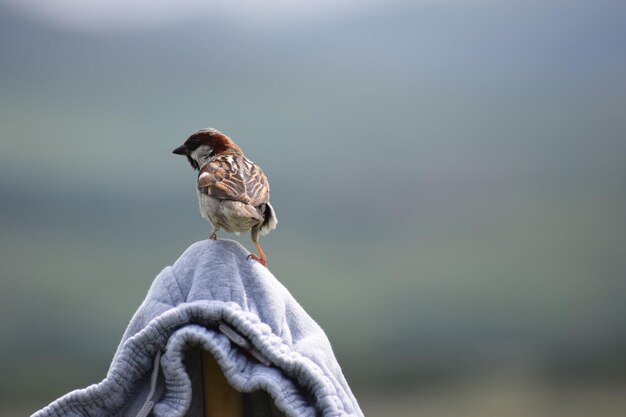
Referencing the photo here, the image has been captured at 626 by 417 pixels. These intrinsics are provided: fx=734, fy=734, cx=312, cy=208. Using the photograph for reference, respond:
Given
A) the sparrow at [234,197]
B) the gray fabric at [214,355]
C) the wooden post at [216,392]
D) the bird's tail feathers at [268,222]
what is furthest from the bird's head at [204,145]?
the wooden post at [216,392]

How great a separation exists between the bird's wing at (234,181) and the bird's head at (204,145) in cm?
10

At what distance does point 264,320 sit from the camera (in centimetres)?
120

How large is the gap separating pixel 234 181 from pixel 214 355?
45cm

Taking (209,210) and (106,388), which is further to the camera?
(209,210)

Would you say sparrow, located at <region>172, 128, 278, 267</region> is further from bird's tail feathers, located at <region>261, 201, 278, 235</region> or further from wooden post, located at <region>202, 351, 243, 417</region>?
wooden post, located at <region>202, 351, 243, 417</region>

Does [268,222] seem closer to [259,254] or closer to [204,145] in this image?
[259,254]

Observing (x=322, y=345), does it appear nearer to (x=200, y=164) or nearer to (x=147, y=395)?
(x=147, y=395)

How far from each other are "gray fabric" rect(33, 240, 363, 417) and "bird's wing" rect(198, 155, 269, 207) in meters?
0.23

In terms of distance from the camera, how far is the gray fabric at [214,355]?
1.12m

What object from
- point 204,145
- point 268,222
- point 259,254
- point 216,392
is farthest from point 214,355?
point 204,145

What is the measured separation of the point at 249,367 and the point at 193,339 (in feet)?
0.32

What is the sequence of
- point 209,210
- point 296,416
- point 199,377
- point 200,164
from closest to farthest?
1. point 296,416
2. point 199,377
3. point 209,210
4. point 200,164

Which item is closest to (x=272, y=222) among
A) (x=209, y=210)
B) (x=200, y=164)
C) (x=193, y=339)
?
(x=209, y=210)

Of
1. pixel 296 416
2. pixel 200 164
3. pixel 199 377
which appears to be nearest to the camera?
pixel 296 416
